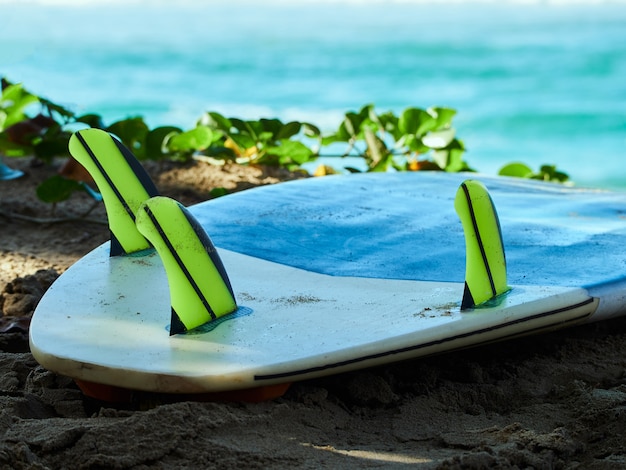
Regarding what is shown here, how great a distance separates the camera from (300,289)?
1173 mm

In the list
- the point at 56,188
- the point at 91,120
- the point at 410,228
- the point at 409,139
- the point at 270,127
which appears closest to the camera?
the point at 410,228

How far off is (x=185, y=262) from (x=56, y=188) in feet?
2.90

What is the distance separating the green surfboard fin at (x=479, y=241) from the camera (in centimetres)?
106

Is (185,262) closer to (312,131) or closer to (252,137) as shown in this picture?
(252,137)

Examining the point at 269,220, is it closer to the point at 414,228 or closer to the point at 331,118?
the point at 414,228

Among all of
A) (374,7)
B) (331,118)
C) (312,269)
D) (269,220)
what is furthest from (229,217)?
(374,7)

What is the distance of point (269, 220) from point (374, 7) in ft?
64.8

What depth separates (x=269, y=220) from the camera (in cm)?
147

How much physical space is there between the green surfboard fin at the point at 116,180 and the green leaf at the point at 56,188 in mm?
491

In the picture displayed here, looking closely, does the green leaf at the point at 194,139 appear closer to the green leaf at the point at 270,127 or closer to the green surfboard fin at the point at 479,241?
the green leaf at the point at 270,127

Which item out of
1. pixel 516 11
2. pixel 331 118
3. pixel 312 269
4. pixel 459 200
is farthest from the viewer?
pixel 516 11

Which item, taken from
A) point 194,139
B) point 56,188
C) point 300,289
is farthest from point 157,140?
point 300,289

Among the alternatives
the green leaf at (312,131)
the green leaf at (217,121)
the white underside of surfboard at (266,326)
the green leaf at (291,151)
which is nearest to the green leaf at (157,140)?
the green leaf at (217,121)

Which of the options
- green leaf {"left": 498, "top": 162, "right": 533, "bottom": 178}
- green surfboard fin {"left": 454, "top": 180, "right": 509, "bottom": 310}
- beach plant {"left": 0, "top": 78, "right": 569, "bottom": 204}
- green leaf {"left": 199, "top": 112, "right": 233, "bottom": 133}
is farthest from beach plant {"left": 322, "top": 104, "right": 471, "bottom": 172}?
green surfboard fin {"left": 454, "top": 180, "right": 509, "bottom": 310}
